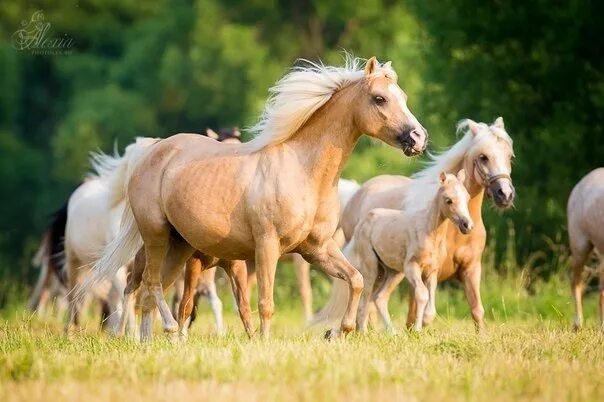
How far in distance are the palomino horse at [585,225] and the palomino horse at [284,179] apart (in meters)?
3.57

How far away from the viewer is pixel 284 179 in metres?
10.5

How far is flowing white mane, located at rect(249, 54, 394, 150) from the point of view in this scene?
35.4 ft

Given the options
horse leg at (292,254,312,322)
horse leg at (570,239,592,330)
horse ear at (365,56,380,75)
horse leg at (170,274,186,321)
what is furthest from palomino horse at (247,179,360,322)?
horse ear at (365,56,380,75)

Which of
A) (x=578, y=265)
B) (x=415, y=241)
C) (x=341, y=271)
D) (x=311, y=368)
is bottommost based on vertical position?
(x=311, y=368)

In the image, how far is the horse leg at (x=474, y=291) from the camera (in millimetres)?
12266

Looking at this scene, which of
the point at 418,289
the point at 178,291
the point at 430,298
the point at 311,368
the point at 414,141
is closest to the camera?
the point at 311,368

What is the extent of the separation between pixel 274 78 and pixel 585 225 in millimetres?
24446

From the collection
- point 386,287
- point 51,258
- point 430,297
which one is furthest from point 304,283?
point 430,297

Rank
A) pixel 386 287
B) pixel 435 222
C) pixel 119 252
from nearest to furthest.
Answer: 1. pixel 119 252
2. pixel 435 222
3. pixel 386 287

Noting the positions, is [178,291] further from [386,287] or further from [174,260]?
[174,260]

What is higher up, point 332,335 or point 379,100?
point 379,100

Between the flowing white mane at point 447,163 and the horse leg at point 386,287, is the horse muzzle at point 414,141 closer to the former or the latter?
the flowing white mane at point 447,163

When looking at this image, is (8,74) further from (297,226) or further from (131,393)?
(131,393)

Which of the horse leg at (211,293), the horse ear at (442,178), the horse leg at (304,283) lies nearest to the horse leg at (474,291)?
the horse ear at (442,178)
